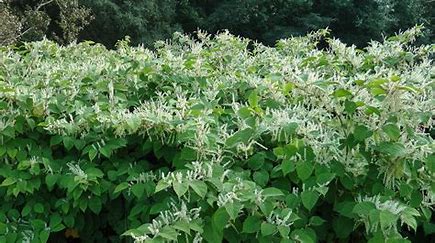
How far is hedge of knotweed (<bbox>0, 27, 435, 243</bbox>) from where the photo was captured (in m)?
1.30

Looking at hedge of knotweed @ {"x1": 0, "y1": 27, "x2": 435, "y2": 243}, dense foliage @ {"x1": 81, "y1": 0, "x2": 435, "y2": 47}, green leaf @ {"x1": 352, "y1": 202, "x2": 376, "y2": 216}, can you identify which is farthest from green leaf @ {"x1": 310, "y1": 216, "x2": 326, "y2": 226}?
dense foliage @ {"x1": 81, "y1": 0, "x2": 435, "y2": 47}

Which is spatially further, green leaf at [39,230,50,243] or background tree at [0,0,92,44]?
background tree at [0,0,92,44]

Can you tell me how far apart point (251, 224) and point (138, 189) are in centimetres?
34

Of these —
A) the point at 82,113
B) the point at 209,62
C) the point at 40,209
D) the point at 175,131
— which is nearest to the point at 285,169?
the point at 175,131

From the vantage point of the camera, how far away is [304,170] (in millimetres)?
1350

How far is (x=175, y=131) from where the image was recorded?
58.9 inches

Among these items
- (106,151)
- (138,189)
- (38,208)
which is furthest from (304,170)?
(38,208)

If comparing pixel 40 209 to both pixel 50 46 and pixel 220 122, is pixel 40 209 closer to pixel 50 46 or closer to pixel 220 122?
pixel 220 122

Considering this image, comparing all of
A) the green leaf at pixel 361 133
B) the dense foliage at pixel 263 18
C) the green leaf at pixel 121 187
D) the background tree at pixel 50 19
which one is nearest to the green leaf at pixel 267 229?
the green leaf at pixel 361 133

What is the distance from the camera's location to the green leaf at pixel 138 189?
149 centimetres

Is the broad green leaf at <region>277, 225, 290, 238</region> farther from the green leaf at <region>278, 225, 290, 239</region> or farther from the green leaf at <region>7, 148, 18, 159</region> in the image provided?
the green leaf at <region>7, 148, 18, 159</region>

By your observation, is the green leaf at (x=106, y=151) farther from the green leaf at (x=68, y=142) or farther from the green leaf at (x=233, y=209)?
the green leaf at (x=233, y=209)

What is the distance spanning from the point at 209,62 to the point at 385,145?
3.82 feet

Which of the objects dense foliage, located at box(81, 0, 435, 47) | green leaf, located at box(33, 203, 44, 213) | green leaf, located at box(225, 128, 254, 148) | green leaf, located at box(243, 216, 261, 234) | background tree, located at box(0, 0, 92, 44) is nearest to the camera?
green leaf, located at box(243, 216, 261, 234)
